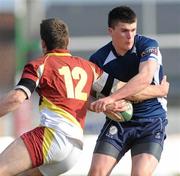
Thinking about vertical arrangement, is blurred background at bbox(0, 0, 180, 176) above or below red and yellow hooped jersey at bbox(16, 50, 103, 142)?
below

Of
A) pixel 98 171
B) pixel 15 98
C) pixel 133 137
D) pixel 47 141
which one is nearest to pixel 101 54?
pixel 133 137

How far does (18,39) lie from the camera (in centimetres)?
2061

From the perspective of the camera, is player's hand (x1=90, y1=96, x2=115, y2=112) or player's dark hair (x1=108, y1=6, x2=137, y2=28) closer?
player's hand (x1=90, y1=96, x2=115, y2=112)

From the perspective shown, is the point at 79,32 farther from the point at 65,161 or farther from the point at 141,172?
the point at 65,161

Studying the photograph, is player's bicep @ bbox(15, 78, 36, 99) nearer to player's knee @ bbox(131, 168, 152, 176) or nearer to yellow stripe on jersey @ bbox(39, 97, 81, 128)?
yellow stripe on jersey @ bbox(39, 97, 81, 128)

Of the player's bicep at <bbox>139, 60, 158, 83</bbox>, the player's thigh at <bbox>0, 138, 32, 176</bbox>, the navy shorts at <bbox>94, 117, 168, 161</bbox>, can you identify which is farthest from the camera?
the navy shorts at <bbox>94, 117, 168, 161</bbox>

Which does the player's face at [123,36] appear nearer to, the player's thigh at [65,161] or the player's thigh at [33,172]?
the player's thigh at [65,161]

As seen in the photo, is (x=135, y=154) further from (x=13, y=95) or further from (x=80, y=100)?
(x=13, y=95)

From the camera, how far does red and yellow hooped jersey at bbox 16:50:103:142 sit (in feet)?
24.0

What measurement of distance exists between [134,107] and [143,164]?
57cm

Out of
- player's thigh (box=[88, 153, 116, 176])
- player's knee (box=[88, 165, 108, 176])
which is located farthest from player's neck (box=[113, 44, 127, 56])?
player's knee (box=[88, 165, 108, 176])

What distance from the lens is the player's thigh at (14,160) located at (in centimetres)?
718

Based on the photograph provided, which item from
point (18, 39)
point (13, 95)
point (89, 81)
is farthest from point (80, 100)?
point (18, 39)

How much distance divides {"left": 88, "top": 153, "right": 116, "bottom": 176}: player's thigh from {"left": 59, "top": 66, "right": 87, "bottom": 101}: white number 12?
70 centimetres
